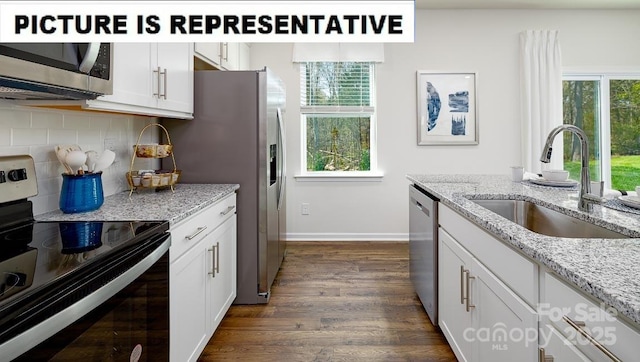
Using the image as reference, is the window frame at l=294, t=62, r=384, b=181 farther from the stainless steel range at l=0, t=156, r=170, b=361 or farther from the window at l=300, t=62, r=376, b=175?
the stainless steel range at l=0, t=156, r=170, b=361

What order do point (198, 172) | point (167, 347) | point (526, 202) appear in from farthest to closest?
point (198, 172)
point (526, 202)
point (167, 347)

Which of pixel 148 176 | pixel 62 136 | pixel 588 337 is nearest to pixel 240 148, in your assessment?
pixel 148 176

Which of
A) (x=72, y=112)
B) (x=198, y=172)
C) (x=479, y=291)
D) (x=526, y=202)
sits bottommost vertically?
(x=479, y=291)

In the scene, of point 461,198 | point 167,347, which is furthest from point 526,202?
point 167,347

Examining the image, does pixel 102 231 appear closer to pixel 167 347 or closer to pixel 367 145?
pixel 167 347

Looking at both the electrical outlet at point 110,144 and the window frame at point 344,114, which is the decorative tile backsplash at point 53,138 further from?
the window frame at point 344,114

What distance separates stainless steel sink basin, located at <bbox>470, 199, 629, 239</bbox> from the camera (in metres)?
1.33

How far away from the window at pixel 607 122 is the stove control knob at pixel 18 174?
4.69 metres

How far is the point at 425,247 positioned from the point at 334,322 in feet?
2.34

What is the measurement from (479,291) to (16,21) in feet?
6.43

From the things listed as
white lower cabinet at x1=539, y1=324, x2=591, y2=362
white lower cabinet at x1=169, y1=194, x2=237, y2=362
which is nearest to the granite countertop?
white lower cabinet at x1=539, y1=324, x2=591, y2=362

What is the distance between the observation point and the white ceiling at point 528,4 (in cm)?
378

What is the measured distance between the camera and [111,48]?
1.33 meters

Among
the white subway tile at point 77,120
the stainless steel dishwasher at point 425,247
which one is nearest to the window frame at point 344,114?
the stainless steel dishwasher at point 425,247
